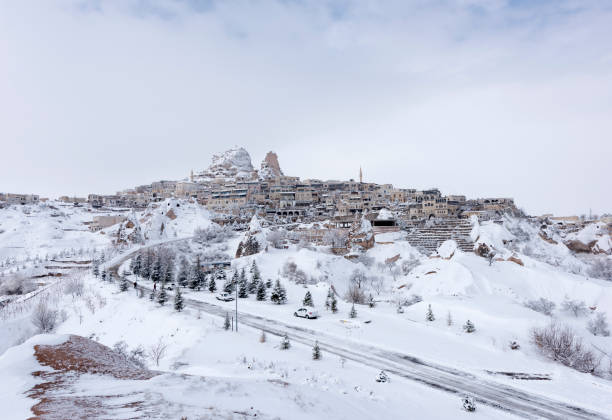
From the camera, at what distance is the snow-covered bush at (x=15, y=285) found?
130 feet

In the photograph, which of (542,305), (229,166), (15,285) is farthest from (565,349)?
(229,166)

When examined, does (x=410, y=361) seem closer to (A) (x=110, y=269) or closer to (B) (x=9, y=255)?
(A) (x=110, y=269)

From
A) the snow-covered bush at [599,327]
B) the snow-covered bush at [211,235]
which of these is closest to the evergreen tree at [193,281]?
the snow-covered bush at [211,235]

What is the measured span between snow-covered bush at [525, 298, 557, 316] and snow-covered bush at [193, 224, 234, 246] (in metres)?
48.3

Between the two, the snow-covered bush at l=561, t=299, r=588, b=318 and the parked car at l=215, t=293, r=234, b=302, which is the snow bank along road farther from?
the snow-covered bush at l=561, t=299, r=588, b=318

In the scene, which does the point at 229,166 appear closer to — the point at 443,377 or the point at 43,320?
the point at 43,320

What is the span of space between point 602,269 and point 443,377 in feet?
195

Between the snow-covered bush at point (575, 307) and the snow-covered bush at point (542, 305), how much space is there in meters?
0.91

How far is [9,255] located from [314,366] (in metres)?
70.2

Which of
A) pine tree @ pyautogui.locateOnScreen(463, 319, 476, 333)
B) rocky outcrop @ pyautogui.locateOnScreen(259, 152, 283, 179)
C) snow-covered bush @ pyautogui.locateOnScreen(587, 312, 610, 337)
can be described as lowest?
snow-covered bush @ pyautogui.locateOnScreen(587, 312, 610, 337)

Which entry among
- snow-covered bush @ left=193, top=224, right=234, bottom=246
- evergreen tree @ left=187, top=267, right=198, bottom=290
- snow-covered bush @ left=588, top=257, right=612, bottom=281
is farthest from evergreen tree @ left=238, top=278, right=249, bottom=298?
snow-covered bush @ left=588, top=257, right=612, bottom=281

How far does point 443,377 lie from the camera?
14062 mm

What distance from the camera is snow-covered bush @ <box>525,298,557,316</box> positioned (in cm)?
2933

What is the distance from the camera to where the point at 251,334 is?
785 inches
